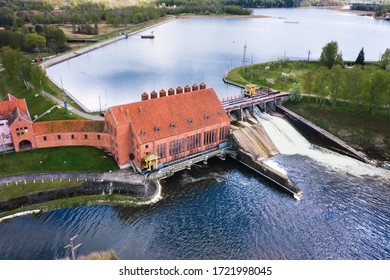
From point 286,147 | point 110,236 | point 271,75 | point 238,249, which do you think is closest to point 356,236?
point 238,249

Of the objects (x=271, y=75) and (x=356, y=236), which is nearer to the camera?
(x=356, y=236)

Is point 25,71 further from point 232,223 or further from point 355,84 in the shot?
point 355,84

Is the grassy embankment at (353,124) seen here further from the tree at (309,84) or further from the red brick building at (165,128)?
the red brick building at (165,128)

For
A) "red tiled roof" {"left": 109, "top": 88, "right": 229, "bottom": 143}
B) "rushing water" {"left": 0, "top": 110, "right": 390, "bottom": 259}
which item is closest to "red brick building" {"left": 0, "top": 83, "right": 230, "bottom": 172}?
"red tiled roof" {"left": 109, "top": 88, "right": 229, "bottom": 143}

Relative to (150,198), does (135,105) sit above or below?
above

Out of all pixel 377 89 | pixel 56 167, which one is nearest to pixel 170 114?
pixel 56 167

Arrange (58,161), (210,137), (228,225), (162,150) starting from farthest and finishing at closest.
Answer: (210,137)
(162,150)
(58,161)
(228,225)

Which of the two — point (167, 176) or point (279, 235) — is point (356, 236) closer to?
point (279, 235)
